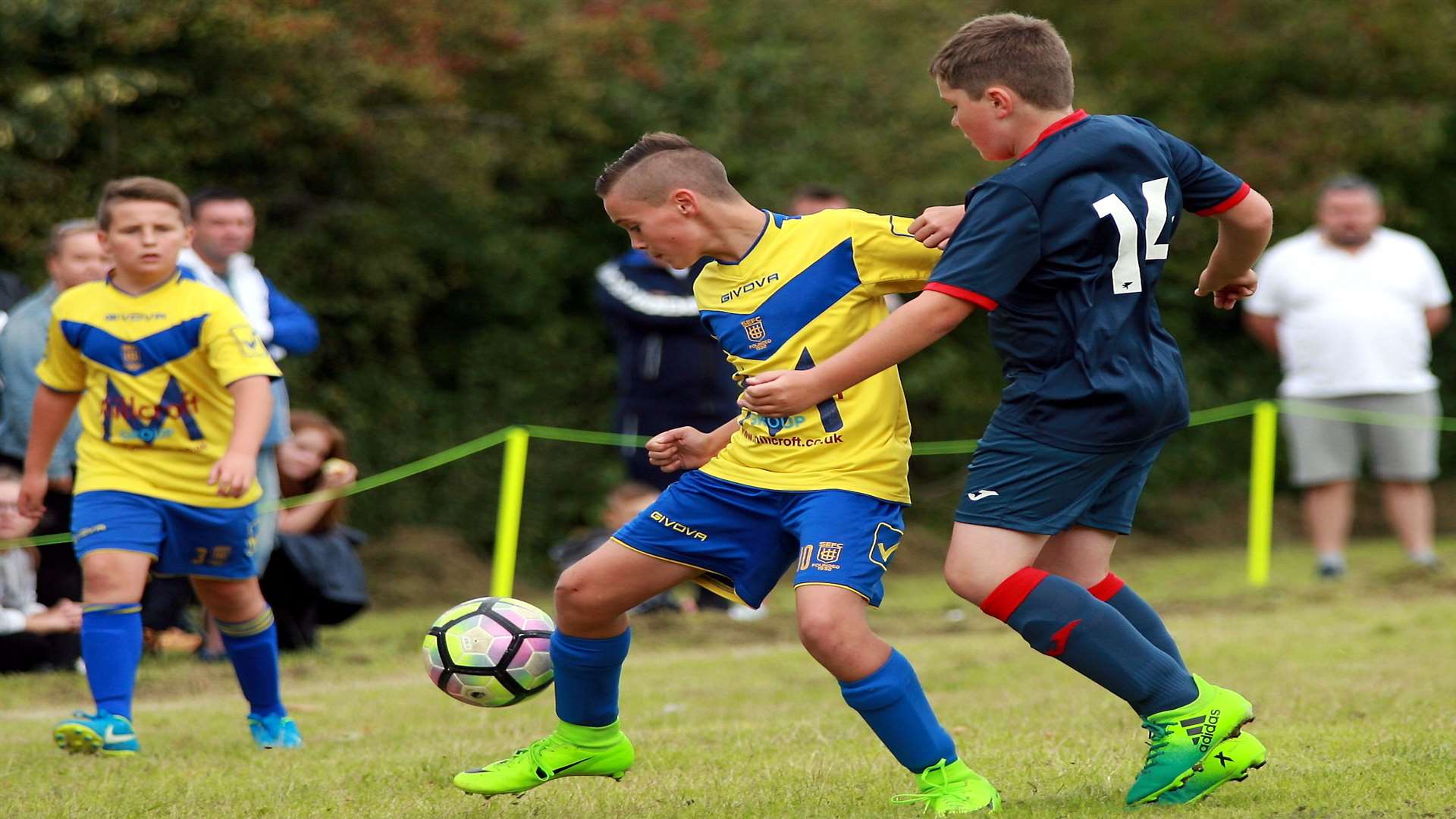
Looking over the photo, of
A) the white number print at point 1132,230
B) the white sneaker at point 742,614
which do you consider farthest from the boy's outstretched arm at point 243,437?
the white sneaker at point 742,614

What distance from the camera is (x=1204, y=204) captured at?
457 cm

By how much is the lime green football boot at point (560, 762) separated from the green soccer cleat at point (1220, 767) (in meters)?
1.44

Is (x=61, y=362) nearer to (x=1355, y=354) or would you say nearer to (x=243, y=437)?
(x=243, y=437)

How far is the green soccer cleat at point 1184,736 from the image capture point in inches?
165

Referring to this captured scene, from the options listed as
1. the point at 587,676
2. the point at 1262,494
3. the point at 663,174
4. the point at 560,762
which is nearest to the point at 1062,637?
the point at 587,676

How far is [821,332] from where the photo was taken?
452 cm

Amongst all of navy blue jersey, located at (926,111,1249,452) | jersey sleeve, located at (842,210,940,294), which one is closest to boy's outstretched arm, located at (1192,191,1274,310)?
navy blue jersey, located at (926,111,1249,452)

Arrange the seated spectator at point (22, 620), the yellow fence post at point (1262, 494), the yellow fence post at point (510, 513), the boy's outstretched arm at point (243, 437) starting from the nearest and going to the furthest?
the boy's outstretched arm at point (243, 437), the seated spectator at point (22, 620), the yellow fence post at point (510, 513), the yellow fence post at point (1262, 494)

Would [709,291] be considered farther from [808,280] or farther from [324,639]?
[324,639]

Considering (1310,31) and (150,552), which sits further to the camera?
(1310,31)

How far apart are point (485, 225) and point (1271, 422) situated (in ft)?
18.3

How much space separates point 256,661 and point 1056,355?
10.6 ft

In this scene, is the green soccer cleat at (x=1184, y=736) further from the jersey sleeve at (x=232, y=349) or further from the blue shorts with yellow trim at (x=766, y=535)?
the jersey sleeve at (x=232, y=349)

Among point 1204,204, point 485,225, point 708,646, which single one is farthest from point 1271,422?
point 1204,204
